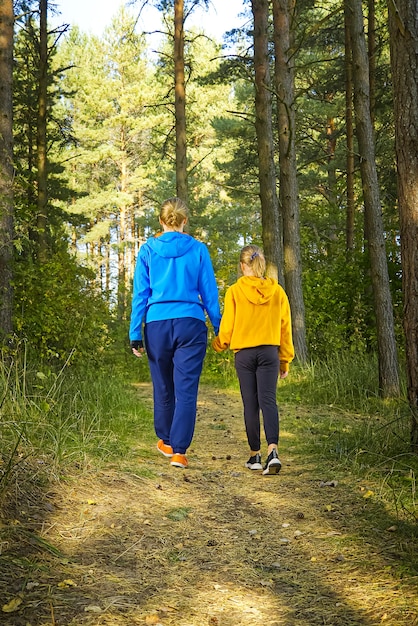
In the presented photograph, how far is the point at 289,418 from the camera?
7941 millimetres

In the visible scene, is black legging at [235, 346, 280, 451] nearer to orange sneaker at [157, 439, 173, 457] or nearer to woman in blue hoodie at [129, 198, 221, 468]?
woman in blue hoodie at [129, 198, 221, 468]

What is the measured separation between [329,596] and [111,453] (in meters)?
2.56

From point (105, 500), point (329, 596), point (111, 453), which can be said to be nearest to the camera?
point (329, 596)

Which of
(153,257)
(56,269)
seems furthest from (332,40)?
(153,257)

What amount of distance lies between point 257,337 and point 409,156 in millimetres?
1852

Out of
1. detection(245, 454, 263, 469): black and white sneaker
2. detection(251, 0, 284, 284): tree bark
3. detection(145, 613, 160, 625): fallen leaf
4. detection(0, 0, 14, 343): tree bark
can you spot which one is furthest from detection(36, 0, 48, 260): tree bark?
detection(145, 613, 160, 625): fallen leaf

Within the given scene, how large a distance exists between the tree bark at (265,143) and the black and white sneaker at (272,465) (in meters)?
7.21

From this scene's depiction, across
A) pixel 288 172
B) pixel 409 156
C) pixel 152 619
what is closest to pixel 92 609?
pixel 152 619

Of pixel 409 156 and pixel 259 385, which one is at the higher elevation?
pixel 409 156

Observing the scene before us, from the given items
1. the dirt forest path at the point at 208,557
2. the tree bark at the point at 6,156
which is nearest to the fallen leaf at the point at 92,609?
the dirt forest path at the point at 208,557

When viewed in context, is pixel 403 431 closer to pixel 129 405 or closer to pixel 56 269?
pixel 129 405

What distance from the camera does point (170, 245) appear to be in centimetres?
Answer: 535

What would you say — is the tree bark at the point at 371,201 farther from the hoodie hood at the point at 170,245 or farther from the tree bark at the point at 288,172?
the hoodie hood at the point at 170,245

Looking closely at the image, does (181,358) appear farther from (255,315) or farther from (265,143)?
(265,143)
